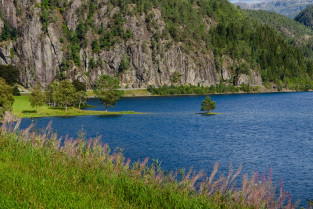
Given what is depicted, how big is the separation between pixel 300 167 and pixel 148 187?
3775cm

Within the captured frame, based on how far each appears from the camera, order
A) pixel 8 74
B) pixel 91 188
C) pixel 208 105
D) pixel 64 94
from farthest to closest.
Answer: pixel 8 74 → pixel 208 105 → pixel 64 94 → pixel 91 188

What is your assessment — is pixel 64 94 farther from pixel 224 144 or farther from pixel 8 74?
pixel 224 144

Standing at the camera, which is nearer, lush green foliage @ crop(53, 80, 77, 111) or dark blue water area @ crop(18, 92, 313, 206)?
dark blue water area @ crop(18, 92, 313, 206)

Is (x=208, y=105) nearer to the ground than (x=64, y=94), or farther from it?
nearer to the ground

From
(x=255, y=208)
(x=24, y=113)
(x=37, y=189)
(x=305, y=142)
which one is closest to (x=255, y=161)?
(x=305, y=142)

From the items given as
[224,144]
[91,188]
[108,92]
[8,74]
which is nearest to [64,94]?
[108,92]

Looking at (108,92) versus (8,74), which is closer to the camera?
(108,92)

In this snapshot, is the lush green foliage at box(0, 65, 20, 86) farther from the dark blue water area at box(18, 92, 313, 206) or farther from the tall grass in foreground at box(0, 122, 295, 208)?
the tall grass in foreground at box(0, 122, 295, 208)

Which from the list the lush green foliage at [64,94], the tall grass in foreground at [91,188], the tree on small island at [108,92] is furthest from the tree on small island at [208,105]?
the tall grass in foreground at [91,188]

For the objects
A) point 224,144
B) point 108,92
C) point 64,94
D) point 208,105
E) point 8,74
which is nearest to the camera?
point 224,144

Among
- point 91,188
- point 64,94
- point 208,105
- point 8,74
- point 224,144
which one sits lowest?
point 224,144

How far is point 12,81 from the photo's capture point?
17325 centimetres

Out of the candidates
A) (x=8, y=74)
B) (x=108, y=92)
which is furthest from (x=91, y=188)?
(x=8, y=74)

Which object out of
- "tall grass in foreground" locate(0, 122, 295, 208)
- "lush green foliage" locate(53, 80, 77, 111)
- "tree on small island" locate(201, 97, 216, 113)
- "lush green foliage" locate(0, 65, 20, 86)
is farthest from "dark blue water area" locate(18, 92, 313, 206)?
"lush green foliage" locate(0, 65, 20, 86)
